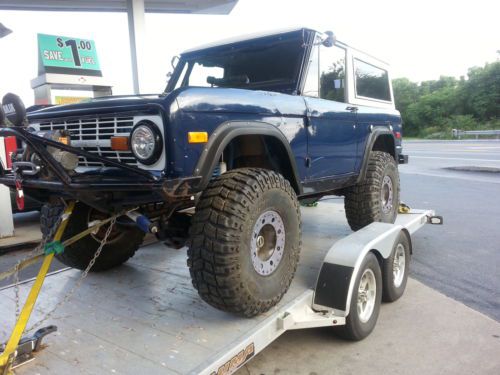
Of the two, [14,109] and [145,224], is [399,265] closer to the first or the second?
[145,224]

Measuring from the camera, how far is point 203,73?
4379 mm

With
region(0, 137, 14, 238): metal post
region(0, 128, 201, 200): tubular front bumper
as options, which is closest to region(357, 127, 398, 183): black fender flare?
region(0, 128, 201, 200): tubular front bumper

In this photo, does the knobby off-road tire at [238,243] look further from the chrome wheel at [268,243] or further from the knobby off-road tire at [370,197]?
the knobby off-road tire at [370,197]

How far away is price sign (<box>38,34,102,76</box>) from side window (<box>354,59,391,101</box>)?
5.52 metres

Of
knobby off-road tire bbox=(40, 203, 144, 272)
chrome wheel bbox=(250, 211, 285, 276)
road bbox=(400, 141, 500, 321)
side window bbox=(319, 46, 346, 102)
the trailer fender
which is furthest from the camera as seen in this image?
road bbox=(400, 141, 500, 321)

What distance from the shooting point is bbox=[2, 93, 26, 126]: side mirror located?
2.40m

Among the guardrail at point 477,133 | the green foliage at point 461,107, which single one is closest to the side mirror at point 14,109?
the guardrail at point 477,133

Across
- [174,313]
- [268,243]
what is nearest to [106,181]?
[174,313]

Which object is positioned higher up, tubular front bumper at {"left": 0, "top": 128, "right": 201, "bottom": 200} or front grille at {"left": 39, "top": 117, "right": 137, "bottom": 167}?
front grille at {"left": 39, "top": 117, "right": 137, "bottom": 167}

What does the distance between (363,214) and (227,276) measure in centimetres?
260

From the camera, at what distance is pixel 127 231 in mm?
3721

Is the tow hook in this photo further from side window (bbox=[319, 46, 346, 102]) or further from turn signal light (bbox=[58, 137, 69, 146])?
side window (bbox=[319, 46, 346, 102])

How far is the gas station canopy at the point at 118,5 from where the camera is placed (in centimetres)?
866

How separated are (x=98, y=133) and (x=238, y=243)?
1093 mm
